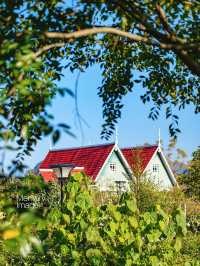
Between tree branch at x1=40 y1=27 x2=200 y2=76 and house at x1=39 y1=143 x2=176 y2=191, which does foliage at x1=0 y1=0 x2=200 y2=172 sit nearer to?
tree branch at x1=40 y1=27 x2=200 y2=76

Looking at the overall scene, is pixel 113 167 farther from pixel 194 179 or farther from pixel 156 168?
pixel 194 179

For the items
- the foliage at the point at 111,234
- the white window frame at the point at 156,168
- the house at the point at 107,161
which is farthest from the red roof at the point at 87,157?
the foliage at the point at 111,234

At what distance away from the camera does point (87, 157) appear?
1796 inches

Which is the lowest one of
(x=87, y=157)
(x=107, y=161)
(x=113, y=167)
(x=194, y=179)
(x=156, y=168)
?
(x=194, y=179)

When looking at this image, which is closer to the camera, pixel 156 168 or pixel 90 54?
pixel 90 54

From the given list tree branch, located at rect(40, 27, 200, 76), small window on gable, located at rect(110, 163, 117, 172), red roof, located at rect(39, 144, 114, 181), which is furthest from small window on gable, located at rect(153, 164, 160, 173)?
tree branch, located at rect(40, 27, 200, 76)

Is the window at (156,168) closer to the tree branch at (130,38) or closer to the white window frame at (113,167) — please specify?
the white window frame at (113,167)

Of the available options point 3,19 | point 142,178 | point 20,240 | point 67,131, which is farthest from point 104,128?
point 142,178

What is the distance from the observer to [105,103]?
30.1 feet

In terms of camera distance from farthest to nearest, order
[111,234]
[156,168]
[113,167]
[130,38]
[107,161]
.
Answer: [156,168]
[113,167]
[107,161]
[111,234]
[130,38]

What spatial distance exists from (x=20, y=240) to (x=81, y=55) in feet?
19.7

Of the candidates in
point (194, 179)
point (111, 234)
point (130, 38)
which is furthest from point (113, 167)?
point (130, 38)

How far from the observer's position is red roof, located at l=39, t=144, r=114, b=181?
145 ft

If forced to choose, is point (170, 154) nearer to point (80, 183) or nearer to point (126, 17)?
point (80, 183)
